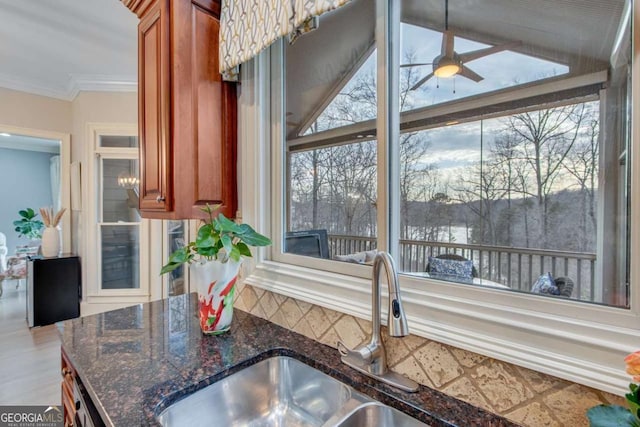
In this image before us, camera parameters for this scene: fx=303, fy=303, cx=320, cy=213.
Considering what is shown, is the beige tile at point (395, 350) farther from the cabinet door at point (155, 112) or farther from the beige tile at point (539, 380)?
the cabinet door at point (155, 112)

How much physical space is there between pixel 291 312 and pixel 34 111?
4.48m

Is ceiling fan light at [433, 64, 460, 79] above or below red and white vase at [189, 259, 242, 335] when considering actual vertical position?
above

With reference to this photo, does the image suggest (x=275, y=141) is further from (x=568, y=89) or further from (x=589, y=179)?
(x=568, y=89)

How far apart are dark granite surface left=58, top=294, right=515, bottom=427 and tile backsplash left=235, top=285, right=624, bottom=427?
0.03 meters

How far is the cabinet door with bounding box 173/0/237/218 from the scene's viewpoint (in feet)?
4.44

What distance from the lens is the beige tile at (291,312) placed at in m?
1.22

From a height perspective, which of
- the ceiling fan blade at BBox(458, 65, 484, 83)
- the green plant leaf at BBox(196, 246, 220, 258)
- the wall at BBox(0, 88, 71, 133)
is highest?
the wall at BBox(0, 88, 71, 133)

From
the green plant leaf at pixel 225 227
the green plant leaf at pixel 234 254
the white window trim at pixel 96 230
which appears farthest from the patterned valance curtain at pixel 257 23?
the white window trim at pixel 96 230

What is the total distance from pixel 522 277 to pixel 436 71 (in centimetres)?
140

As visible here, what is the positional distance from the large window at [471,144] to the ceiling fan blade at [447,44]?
1cm

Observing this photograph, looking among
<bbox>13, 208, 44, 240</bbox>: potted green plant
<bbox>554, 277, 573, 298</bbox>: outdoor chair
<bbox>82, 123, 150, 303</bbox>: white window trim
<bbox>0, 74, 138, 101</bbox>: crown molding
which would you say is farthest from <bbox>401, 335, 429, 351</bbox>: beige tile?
<bbox>13, 208, 44, 240</bbox>: potted green plant

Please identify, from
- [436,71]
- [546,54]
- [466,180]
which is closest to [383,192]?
[466,180]

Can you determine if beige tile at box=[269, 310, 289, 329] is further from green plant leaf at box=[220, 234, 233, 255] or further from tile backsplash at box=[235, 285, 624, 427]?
green plant leaf at box=[220, 234, 233, 255]

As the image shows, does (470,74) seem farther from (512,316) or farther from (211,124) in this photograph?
(512,316)
